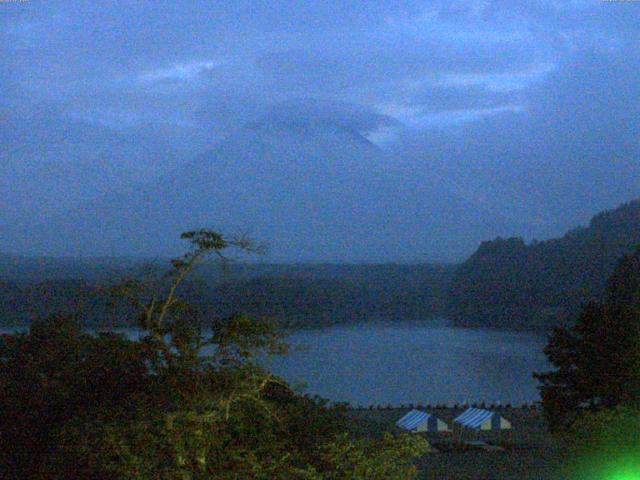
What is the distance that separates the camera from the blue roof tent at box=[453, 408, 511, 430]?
13.8 meters

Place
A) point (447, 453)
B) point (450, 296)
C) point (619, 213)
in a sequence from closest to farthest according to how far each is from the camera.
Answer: point (447, 453), point (450, 296), point (619, 213)

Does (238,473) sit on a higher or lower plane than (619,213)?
lower

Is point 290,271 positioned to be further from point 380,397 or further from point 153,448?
point 153,448

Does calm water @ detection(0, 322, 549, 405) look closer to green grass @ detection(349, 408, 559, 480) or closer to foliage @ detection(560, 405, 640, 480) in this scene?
green grass @ detection(349, 408, 559, 480)

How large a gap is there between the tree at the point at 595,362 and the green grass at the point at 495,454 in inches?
26.3

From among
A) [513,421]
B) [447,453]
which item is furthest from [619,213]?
[447,453]

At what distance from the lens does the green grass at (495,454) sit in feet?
35.6

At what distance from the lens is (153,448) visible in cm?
476

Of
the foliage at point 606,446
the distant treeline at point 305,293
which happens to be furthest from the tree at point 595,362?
the distant treeline at point 305,293

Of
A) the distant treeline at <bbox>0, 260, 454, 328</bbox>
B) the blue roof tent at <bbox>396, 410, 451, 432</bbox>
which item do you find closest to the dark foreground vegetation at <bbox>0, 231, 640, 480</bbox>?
the blue roof tent at <bbox>396, 410, 451, 432</bbox>

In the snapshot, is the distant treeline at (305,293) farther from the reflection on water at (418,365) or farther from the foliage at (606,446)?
the foliage at (606,446)

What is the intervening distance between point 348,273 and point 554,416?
5266 cm

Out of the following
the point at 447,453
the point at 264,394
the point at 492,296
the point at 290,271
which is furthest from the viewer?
the point at 290,271

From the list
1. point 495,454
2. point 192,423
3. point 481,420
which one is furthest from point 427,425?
point 192,423
